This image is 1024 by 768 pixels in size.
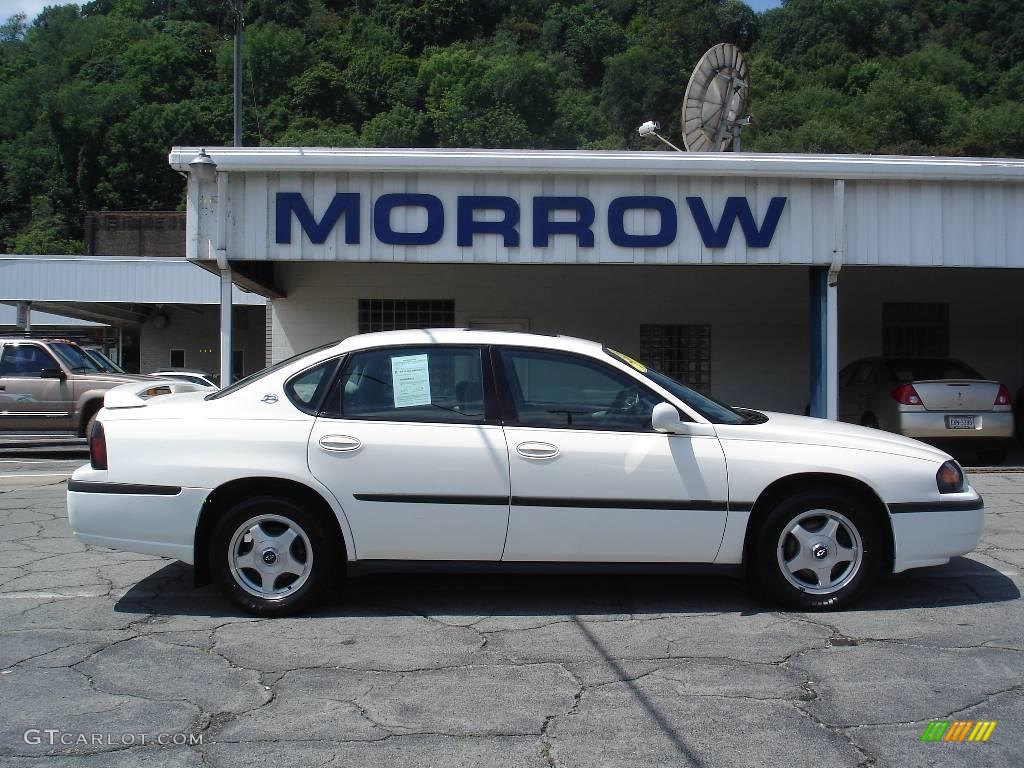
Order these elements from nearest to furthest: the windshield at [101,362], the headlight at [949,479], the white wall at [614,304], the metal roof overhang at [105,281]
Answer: the headlight at [949,479], the windshield at [101,362], the white wall at [614,304], the metal roof overhang at [105,281]

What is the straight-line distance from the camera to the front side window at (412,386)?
17.1 ft

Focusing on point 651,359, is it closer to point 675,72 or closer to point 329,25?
point 675,72

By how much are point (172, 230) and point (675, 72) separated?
4983 centimetres

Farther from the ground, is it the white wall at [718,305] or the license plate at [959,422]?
the white wall at [718,305]

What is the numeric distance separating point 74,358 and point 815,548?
12166mm

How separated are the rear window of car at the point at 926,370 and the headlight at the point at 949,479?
6.96 metres

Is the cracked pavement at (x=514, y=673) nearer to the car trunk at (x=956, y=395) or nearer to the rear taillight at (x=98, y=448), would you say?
the rear taillight at (x=98, y=448)

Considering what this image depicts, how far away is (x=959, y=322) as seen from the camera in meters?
15.4

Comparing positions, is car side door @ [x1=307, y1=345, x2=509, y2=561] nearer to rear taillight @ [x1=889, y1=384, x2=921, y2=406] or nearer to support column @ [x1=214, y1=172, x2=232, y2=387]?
support column @ [x1=214, y1=172, x2=232, y2=387]

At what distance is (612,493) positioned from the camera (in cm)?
503

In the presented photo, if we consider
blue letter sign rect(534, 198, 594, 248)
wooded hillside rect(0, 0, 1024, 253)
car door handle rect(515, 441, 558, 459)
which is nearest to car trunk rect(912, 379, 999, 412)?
blue letter sign rect(534, 198, 594, 248)

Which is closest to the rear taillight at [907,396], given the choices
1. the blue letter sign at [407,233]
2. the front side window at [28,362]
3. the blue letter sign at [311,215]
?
the blue letter sign at [407,233]

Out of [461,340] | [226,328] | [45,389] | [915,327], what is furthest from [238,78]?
[461,340]

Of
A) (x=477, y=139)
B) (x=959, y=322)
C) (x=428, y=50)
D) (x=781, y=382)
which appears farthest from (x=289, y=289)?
(x=428, y=50)
